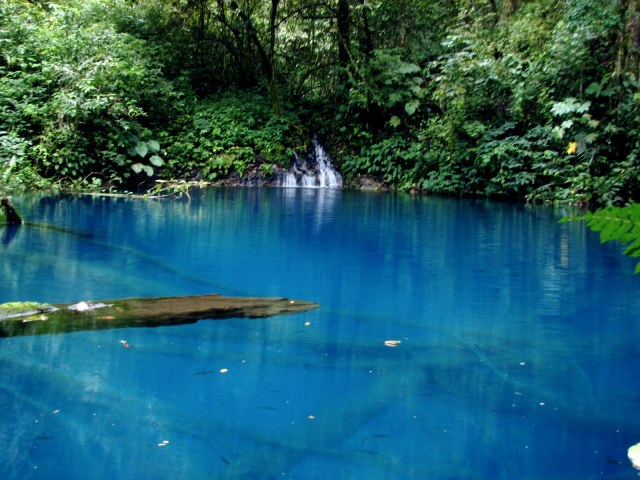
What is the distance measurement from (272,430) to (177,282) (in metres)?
3.08

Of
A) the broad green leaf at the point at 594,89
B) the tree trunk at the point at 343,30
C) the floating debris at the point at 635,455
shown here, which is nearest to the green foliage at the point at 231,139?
the tree trunk at the point at 343,30

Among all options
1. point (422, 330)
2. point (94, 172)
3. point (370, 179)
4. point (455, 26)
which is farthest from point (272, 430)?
point (455, 26)

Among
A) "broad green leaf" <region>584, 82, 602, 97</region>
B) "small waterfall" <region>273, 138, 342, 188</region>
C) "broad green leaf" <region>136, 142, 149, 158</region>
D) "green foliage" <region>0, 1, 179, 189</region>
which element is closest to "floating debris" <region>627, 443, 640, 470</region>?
"broad green leaf" <region>584, 82, 602, 97</region>

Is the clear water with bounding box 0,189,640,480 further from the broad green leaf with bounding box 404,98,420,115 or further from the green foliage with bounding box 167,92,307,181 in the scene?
the broad green leaf with bounding box 404,98,420,115

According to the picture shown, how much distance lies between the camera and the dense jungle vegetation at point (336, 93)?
42.5 feet

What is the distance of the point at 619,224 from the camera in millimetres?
1756

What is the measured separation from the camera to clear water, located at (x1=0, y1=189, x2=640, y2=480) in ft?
8.40

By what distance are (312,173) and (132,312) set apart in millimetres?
13730

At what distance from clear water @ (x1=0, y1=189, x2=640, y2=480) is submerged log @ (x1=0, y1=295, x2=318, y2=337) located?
16cm

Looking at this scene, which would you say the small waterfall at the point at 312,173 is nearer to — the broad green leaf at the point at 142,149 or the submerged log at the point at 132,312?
the broad green leaf at the point at 142,149

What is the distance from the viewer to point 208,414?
294 centimetres

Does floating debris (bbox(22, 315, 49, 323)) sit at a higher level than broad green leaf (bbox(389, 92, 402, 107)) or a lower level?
lower

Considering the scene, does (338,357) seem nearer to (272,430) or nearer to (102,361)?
(272,430)

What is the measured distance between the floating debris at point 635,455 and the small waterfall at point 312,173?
15.3m
